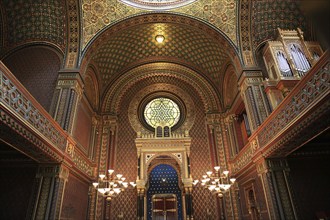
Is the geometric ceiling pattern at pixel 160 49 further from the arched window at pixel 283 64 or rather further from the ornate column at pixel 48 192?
the ornate column at pixel 48 192

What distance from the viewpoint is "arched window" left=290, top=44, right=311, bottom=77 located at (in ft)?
30.5

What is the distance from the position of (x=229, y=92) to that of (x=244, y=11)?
5.00 metres

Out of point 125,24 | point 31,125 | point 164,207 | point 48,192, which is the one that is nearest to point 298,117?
point 31,125

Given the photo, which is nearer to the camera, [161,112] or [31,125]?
[31,125]

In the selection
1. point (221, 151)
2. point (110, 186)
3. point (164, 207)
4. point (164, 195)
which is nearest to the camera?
point (110, 186)

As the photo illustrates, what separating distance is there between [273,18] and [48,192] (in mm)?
12598

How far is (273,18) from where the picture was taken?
11.4m

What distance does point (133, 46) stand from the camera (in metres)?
14.8

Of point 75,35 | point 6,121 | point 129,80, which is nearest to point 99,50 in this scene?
point 75,35

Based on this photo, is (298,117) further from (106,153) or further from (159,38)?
(106,153)

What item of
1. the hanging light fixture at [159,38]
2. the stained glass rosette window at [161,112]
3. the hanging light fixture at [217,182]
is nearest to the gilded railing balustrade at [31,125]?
the hanging light fixture at [217,182]

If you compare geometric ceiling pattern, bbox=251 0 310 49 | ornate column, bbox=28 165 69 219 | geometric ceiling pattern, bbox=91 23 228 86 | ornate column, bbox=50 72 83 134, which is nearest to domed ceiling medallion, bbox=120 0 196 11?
geometric ceiling pattern, bbox=91 23 228 86

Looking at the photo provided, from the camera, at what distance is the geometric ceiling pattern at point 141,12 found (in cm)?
1188

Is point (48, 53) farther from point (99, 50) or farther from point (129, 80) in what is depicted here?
point (129, 80)
